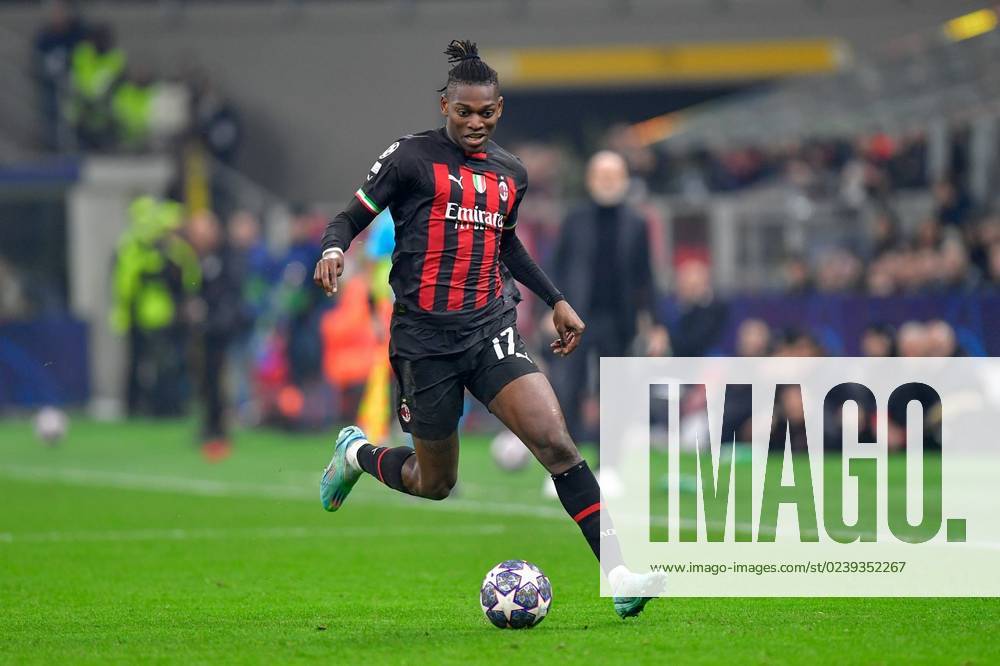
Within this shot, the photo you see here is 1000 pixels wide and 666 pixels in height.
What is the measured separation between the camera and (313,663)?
6.07 metres

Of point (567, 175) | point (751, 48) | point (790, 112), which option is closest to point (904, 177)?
point (790, 112)

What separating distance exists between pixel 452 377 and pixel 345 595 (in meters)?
1.33

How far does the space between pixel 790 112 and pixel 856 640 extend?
21.2 m

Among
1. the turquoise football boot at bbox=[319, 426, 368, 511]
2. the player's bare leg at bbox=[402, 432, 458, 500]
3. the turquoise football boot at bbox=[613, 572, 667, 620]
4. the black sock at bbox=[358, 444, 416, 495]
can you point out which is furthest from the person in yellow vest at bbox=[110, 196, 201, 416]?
the turquoise football boot at bbox=[613, 572, 667, 620]

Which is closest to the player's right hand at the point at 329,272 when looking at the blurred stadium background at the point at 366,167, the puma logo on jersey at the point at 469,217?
the puma logo on jersey at the point at 469,217

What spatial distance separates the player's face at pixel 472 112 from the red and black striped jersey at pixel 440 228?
10cm

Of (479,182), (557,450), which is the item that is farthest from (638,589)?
(479,182)

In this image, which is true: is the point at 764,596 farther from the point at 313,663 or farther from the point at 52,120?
the point at 52,120

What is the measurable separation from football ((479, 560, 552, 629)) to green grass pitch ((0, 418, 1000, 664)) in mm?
81

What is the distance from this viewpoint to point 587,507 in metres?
6.96

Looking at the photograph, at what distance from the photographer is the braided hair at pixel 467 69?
23.3 ft

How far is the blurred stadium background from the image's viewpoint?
16.7 metres

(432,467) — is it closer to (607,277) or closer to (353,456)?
(353,456)

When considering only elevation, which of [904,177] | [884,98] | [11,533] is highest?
[884,98]
